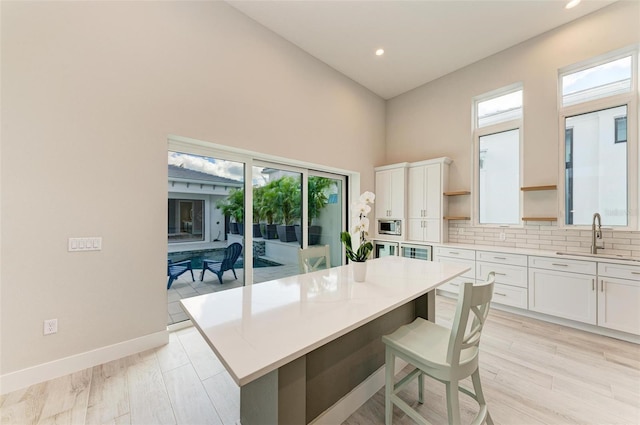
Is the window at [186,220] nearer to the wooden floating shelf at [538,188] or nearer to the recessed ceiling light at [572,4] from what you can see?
the wooden floating shelf at [538,188]

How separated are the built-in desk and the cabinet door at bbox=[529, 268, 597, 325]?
1878mm

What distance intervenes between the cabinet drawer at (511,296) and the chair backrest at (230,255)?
3532mm

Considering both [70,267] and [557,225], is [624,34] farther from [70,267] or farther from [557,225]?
[70,267]

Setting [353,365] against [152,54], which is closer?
[353,365]

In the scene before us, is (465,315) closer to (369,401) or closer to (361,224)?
(361,224)

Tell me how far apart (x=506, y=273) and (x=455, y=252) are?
0.69 meters

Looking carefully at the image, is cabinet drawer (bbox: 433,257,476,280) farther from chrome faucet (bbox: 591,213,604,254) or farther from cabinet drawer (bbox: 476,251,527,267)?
chrome faucet (bbox: 591,213,604,254)

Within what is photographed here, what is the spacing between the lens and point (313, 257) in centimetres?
255

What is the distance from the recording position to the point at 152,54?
8.18 ft

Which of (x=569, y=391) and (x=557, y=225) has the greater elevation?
(x=557, y=225)

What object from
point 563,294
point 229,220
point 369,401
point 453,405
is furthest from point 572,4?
point 229,220

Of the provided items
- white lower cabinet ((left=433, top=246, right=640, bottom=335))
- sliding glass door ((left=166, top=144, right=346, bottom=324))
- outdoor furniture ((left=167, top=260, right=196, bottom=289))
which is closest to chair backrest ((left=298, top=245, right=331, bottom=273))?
sliding glass door ((left=166, top=144, right=346, bottom=324))

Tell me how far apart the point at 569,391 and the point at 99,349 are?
3.94m

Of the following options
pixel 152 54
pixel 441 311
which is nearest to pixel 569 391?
pixel 441 311
